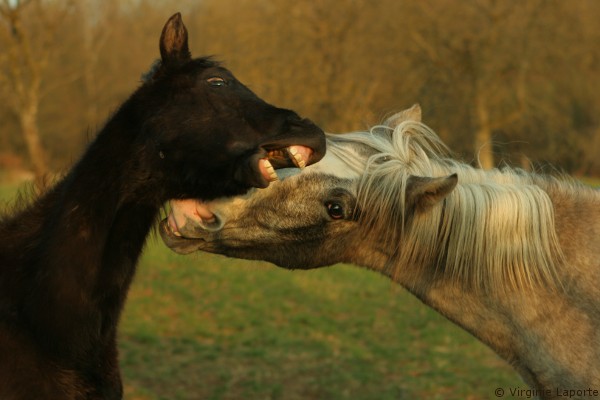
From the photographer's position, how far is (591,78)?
88.0 feet

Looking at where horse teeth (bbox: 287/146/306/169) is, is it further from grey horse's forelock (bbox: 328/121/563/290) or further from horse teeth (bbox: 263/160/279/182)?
grey horse's forelock (bbox: 328/121/563/290)

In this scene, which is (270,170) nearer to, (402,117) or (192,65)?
(192,65)

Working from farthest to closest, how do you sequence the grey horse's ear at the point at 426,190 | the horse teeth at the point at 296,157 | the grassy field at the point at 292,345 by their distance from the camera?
the grassy field at the point at 292,345 → the horse teeth at the point at 296,157 → the grey horse's ear at the point at 426,190

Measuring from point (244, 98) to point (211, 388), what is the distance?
13.8 feet

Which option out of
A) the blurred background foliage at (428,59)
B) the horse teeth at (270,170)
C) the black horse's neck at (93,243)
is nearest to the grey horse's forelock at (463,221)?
the horse teeth at (270,170)

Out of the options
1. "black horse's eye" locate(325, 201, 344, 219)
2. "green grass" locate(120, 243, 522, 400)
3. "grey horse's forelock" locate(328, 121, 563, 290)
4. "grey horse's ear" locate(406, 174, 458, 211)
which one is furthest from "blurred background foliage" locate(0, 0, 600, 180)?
"grey horse's ear" locate(406, 174, 458, 211)

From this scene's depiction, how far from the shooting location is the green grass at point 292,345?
23.1 ft

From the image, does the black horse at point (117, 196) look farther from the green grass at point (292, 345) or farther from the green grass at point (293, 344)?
the green grass at point (293, 344)

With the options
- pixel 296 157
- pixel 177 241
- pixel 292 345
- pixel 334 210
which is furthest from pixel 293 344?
pixel 296 157

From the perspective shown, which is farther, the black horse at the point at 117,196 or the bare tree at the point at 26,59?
the bare tree at the point at 26,59

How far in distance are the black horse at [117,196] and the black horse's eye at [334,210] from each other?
1.12 feet

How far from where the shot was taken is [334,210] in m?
3.74

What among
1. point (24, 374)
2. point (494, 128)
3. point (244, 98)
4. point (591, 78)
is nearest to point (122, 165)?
point (244, 98)

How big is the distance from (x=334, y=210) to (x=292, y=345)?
5.10 m
